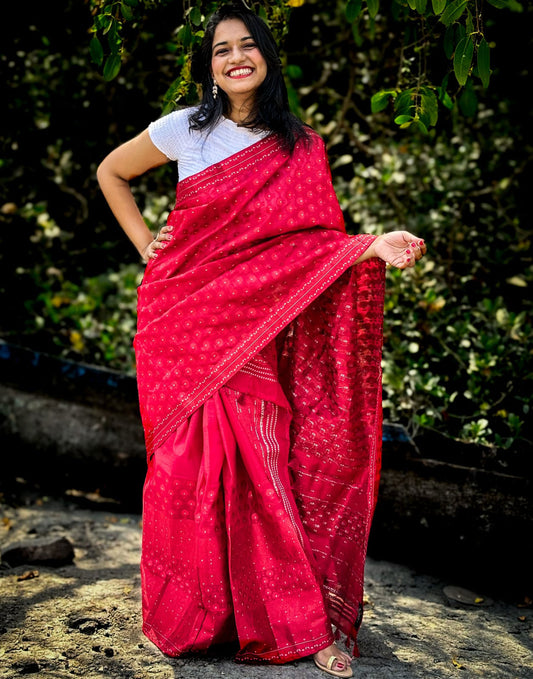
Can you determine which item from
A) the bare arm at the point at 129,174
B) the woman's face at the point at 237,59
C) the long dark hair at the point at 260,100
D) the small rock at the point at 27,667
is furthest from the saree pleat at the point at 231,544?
the woman's face at the point at 237,59

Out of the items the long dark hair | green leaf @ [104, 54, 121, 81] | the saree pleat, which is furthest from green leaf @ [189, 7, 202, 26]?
the saree pleat

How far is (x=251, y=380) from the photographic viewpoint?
7.13 feet

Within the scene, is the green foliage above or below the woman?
above

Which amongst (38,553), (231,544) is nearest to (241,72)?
(231,544)

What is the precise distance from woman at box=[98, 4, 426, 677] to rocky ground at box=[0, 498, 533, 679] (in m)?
0.10

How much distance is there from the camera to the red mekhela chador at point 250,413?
2.09m

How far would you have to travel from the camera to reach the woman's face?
215cm

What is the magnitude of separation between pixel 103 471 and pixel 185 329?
1565mm

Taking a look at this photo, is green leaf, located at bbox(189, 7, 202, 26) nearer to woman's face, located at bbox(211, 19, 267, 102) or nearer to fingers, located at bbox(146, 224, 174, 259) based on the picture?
woman's face, located at bbox(211, 19, 267, 102)

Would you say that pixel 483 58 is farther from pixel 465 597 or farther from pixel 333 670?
pixel 465 597

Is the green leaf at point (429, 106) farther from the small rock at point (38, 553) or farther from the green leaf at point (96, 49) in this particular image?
the small rock at point (38, 553)

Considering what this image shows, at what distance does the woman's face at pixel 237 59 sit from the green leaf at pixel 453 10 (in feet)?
1.79

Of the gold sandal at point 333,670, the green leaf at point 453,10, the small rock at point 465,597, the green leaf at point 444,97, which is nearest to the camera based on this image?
the green leaf at point 453,10

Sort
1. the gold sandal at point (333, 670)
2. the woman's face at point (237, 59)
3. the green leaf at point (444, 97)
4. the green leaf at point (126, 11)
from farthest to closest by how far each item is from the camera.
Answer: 1. the green leaf at point (444, 97)
2. the green leaf at point (126, 11)
3. the woman's face at point (237, 59)
4. the gold sandal at point (333, 670)
